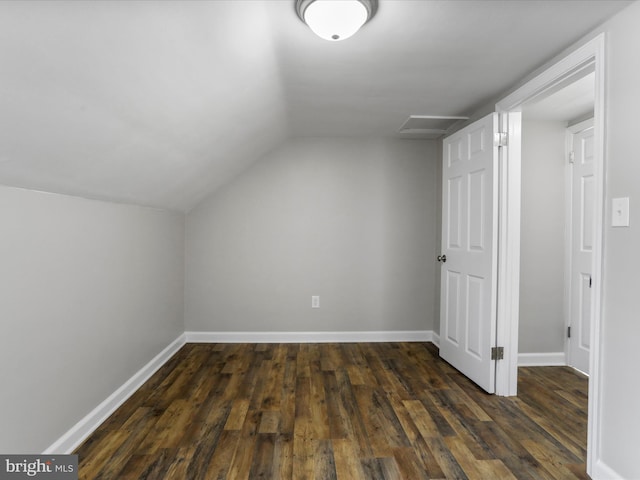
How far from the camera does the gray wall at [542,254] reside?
3.31m

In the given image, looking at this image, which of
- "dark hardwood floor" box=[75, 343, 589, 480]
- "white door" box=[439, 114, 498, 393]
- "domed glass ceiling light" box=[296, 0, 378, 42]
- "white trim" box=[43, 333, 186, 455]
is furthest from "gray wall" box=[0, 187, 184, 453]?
"white door" box=[439, 114, 498, 393]

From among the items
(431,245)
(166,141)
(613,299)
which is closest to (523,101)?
(613,299)

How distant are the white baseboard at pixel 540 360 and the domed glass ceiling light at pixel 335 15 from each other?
2.96 metres

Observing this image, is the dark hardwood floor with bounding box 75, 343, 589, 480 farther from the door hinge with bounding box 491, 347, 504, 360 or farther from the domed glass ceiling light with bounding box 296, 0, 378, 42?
the domed glass ceiling light with bounding box 296, 0, 378, 42

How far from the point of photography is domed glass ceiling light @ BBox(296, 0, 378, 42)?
1534 mm

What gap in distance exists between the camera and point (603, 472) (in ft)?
5.66

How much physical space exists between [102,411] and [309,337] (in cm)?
206

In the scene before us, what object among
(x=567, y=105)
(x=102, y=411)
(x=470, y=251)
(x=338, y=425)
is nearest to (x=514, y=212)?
(x=470, y=251)

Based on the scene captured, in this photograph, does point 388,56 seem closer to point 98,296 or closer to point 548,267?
point 98,296

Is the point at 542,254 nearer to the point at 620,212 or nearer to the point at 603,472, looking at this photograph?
the point at 620,212

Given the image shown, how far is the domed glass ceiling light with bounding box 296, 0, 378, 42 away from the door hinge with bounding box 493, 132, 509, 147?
1.44 meters

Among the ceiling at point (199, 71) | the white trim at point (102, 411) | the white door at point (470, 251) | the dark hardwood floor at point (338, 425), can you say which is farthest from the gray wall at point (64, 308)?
the white door at point (470, 251)

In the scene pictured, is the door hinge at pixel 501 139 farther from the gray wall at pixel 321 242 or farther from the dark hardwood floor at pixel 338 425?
the dark hardwood floor at pixel 338 425

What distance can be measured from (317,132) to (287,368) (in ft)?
7.18
